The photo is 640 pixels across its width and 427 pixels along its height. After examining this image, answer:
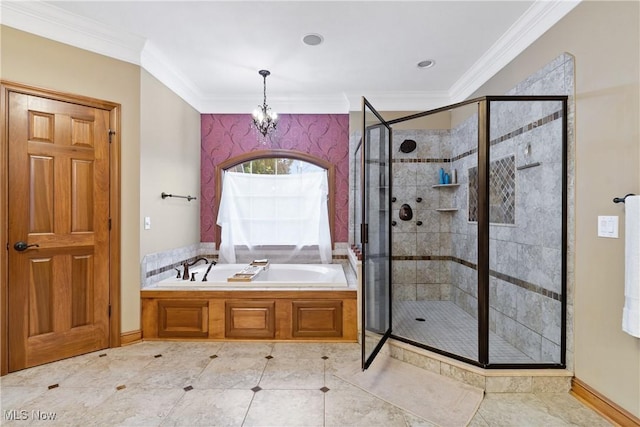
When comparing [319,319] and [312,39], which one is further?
[319,319]

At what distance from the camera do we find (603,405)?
1.80m

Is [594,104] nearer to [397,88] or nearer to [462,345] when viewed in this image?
[462,345]

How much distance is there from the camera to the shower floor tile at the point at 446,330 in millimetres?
2371

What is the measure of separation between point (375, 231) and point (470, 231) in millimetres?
1417

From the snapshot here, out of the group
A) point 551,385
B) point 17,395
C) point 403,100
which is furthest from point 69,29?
point 551,385

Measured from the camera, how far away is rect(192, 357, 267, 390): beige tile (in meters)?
2.16

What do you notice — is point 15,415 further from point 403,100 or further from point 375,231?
point 403,100

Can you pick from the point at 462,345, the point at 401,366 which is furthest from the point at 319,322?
the point at 462,345

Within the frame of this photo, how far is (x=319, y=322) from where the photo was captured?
9.45 feet

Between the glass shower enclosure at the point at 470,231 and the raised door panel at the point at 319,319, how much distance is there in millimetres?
457

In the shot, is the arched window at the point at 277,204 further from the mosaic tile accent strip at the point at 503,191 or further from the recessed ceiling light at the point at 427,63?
the mosaic tile accent strip at the point at 503,191

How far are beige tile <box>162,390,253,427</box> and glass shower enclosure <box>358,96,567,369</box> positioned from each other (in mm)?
904

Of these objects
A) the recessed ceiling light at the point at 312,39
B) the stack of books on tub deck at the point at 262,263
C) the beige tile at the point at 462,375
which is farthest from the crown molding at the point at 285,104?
the beige tile at the point at 462,375

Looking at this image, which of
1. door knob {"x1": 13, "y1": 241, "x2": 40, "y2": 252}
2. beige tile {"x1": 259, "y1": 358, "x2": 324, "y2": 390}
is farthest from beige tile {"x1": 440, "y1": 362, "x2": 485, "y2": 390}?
door knob {"x1": 13, "y1": 241, "x2": 40, "y2": 252}
